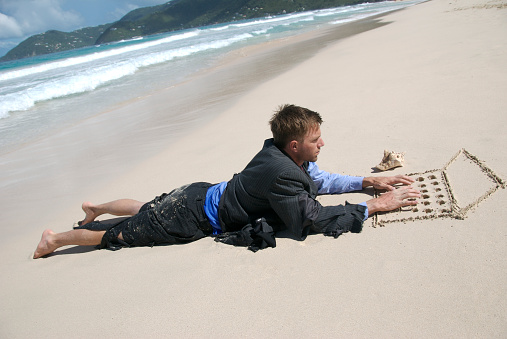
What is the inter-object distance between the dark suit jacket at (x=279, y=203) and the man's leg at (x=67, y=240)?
3.78ft

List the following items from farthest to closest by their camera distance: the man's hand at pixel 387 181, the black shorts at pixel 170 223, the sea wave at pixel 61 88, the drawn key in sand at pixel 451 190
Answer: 1. the sea wave at pixel 61 88
2. the man's hand at pixel 387 181
3. the black shorts at pixel 170 223
4. the drawn key in sand at pixel 451 190

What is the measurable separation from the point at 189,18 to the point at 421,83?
5564 inches

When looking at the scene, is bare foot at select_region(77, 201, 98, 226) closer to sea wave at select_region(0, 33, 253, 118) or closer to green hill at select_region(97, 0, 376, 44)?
sea wave at select_region(0, 33, 253, 118)

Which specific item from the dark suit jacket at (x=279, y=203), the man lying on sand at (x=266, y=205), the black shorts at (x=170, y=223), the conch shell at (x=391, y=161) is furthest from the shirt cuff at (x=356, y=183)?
the black shorts at (x=170, y=223)

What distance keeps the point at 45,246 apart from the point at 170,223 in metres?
1.32

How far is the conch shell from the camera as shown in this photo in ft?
12.0

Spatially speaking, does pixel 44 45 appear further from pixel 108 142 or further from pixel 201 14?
pixel 108 142

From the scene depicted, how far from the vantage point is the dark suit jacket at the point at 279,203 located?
266 cm

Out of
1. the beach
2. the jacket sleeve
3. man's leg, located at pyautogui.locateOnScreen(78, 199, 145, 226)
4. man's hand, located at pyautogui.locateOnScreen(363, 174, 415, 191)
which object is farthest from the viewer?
man's leg, located at pyautogui.locateOnScreen(78, 199, 145, 226)

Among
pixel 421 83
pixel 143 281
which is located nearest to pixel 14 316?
pixel 143 281

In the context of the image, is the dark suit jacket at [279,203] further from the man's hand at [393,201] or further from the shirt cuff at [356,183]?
the shirt cuff at [356,183]

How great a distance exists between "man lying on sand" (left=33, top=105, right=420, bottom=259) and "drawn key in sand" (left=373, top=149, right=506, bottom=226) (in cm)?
9

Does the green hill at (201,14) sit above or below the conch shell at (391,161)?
above

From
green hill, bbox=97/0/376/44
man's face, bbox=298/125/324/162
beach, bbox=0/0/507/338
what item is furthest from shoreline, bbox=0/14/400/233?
green hill, bbox=97/0/376/44
